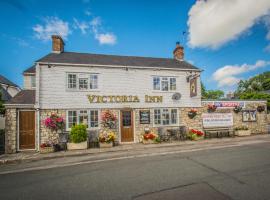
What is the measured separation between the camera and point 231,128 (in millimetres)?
15078

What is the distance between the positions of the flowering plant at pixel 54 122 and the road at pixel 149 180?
419 cm

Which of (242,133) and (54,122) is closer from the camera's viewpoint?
(54,122)

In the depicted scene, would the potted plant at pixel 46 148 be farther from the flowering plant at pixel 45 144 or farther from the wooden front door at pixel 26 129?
the wooden front door at pixel 26 129

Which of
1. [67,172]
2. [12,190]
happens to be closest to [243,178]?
[67,172]

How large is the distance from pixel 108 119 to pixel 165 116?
16.1 feet

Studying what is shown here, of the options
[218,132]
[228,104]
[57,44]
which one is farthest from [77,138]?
[228,104]

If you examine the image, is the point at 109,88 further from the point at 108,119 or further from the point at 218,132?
the point at 218,132

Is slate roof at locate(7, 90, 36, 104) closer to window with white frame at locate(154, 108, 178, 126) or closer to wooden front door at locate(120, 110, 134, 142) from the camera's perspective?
wooden front door at locate(120, 110, 134, 142)

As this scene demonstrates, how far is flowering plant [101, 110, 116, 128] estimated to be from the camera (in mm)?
12219

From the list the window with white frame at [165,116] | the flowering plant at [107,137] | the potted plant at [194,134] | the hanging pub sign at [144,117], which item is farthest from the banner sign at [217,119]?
the flowering plant at [107,137]

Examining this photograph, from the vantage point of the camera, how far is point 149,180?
5.27 meters

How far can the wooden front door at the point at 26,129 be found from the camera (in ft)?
35.9

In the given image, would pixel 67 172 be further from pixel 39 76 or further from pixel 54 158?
pixel 39 76

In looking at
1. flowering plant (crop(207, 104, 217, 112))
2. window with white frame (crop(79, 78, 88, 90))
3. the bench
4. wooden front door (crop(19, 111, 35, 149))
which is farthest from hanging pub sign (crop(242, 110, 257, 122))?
wooden front door (crop(19, 111, 35, 149))
